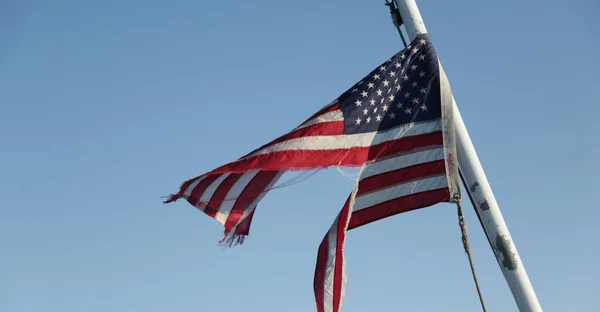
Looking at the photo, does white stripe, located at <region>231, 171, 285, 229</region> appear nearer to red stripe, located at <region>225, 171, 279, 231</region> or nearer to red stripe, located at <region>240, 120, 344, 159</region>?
red stripe, located at <region>225, 171, 279, 231</region>

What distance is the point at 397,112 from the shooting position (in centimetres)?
1223

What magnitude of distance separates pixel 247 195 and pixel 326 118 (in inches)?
67.1

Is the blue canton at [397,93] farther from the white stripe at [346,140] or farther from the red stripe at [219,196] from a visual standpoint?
the red stripe at [219,196]

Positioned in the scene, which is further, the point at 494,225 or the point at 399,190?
the point at 399,190

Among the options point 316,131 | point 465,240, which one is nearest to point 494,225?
point 465,240

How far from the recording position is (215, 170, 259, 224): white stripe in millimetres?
12180

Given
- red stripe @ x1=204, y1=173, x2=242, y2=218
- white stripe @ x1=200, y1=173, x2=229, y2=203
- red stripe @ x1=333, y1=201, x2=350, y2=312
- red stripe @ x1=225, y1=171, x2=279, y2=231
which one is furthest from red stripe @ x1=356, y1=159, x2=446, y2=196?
white stripe @ x1=200, y1=173, x2=229, y2=203

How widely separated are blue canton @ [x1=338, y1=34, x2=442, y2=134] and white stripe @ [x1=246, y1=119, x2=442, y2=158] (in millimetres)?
87

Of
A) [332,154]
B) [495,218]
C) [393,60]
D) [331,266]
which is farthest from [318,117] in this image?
[495,218]

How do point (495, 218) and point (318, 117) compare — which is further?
point (318, 117)

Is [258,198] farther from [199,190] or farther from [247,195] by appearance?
[199,190]

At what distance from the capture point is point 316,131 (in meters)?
12.1

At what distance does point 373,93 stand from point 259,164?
7.01ft

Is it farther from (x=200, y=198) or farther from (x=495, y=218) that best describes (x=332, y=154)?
(x=495, y=218)
